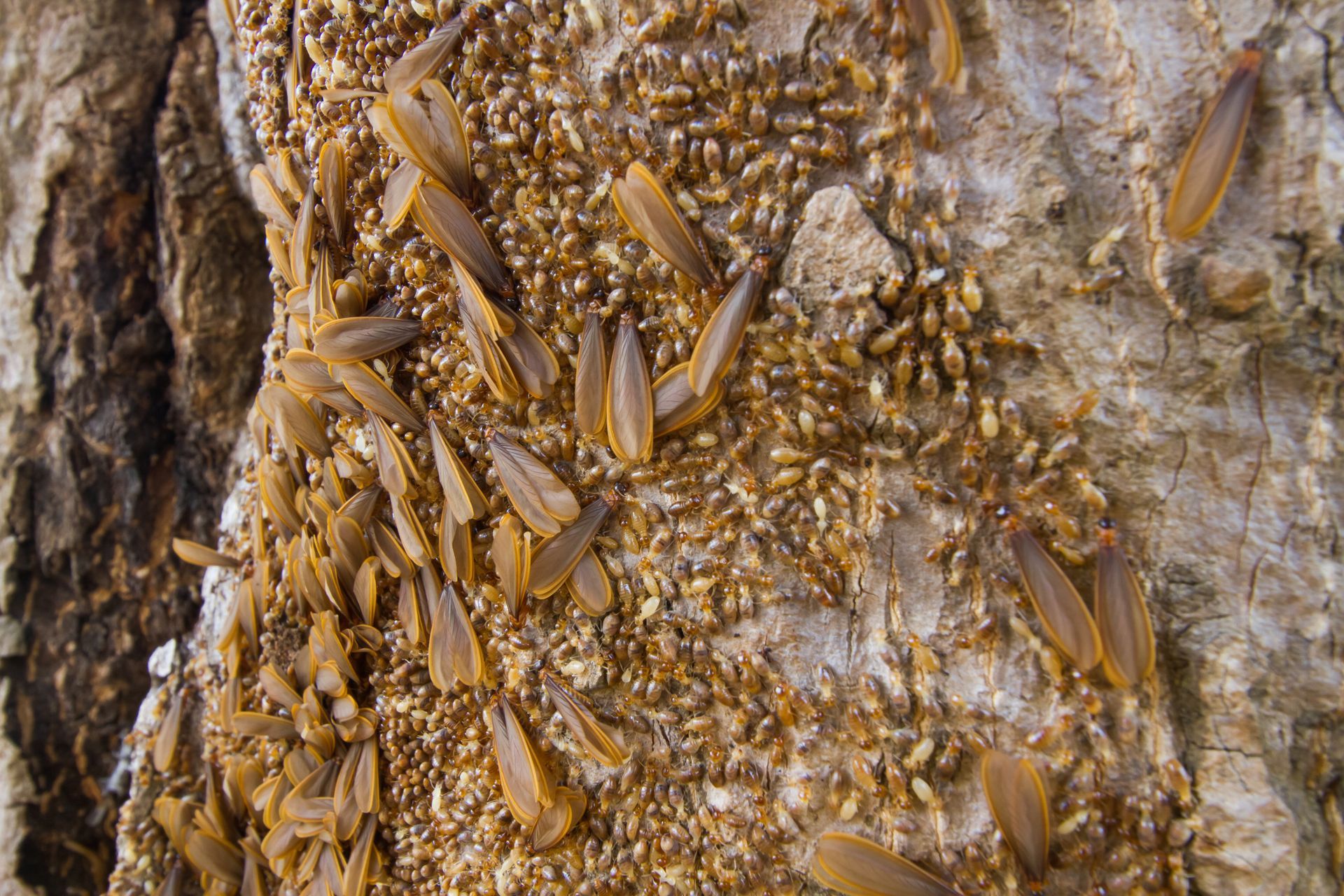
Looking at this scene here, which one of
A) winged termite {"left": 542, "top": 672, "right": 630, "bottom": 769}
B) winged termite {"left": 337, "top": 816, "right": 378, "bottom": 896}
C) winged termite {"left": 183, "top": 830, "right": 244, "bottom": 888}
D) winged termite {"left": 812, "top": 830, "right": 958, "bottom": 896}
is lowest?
winged termite {"left": 183, "top": 830, "right": 244, "bottom": 888}

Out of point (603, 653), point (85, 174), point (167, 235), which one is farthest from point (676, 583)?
point (85, 174)

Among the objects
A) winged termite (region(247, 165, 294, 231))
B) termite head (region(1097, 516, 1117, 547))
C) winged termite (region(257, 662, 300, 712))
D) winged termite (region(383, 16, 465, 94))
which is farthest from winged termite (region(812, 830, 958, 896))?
winged termite (region(247, 165, 294, 231))

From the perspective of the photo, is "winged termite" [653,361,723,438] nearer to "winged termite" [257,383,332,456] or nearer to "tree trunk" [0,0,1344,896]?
"tree trunk" [0,0,1344,896]

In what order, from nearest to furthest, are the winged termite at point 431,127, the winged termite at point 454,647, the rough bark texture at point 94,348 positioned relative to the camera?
1. the winged termite at point 431,127
2. the winged termite at point 454,647
3. the rough bark texture at point 94,348

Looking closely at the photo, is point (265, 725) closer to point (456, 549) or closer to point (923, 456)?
point (456, 549)

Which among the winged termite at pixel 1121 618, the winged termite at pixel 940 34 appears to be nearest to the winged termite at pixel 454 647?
the winged termite at pixel 1121 618

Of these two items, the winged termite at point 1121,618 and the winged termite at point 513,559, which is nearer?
the winged termite at point 1121,618

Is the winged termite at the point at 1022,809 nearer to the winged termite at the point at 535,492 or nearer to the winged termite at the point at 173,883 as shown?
the winged termite at the point at 535,492
